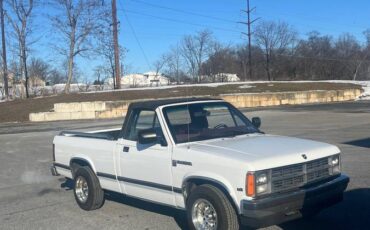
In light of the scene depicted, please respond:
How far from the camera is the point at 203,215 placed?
5.68 meters

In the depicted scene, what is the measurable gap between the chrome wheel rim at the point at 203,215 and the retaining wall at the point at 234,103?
25833 millimetres

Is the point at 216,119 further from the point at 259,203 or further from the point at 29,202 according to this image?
the point at 29,202

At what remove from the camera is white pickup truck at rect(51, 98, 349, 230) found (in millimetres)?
5246

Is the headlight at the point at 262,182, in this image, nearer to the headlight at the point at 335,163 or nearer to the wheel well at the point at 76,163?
the headlight at the point at 335,163


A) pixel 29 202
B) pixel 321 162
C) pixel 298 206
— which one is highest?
pixel 321 162

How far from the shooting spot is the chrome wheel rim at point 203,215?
553 cm

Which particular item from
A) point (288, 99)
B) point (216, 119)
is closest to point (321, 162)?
point (216, 119)

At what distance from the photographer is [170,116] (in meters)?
6.65

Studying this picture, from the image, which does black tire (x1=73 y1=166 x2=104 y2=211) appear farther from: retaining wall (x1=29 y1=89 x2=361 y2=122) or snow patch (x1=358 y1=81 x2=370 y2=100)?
snow patch (x1=358 y1=81 x2=370 y2=100)

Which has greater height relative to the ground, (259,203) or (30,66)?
(30,66)

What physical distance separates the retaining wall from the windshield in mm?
24559

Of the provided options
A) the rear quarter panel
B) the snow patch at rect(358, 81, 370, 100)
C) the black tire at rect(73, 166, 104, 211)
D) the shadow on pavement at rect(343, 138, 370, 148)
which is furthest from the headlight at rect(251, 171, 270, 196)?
the snow patch at rect(358, 81, 370, 100)

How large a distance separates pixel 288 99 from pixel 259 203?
3561cm

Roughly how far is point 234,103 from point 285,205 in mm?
30973
